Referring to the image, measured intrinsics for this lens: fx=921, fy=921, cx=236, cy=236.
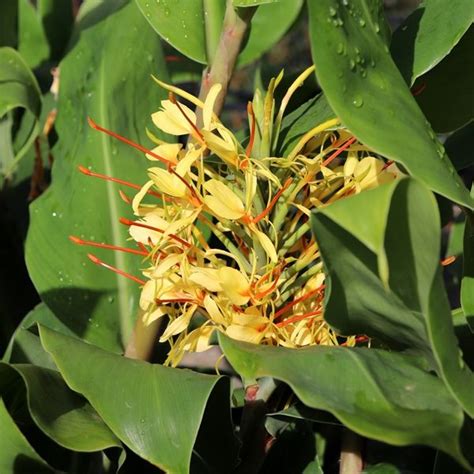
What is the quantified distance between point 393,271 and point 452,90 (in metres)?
0.42

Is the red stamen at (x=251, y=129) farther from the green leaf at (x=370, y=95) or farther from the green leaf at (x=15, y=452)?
the green leaf at (x=15, y=452)

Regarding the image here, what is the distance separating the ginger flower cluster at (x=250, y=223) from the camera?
2.57ft

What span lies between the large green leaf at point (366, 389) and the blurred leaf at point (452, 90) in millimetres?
367

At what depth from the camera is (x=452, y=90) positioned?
100cm

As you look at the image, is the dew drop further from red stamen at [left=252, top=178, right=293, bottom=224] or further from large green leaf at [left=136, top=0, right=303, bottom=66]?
large green leaf at [left=136, top=0, right=303, bottom=66]

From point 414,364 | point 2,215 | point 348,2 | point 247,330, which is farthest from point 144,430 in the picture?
point 2,215

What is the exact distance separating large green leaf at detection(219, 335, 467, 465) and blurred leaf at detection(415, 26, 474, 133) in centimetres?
37

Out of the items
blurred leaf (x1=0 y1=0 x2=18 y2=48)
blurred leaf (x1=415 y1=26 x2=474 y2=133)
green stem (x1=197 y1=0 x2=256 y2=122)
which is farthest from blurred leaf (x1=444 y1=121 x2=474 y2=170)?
blurred leaf (x1=0 y1=0 x2=18 y2=48)

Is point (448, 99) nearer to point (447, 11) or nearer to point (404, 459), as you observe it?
point (447, 11)

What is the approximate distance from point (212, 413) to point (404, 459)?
0.90 ft

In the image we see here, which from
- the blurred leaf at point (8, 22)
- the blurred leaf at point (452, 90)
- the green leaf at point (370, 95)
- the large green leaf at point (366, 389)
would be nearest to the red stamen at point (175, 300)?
the large green leaf at point (366, 389)

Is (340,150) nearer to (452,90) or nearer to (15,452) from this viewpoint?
(452,90)

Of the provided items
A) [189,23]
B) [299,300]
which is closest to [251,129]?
[299,300]

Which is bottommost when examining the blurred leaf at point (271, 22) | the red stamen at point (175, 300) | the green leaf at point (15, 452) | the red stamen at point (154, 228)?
the green leaf at point (15, 452)
